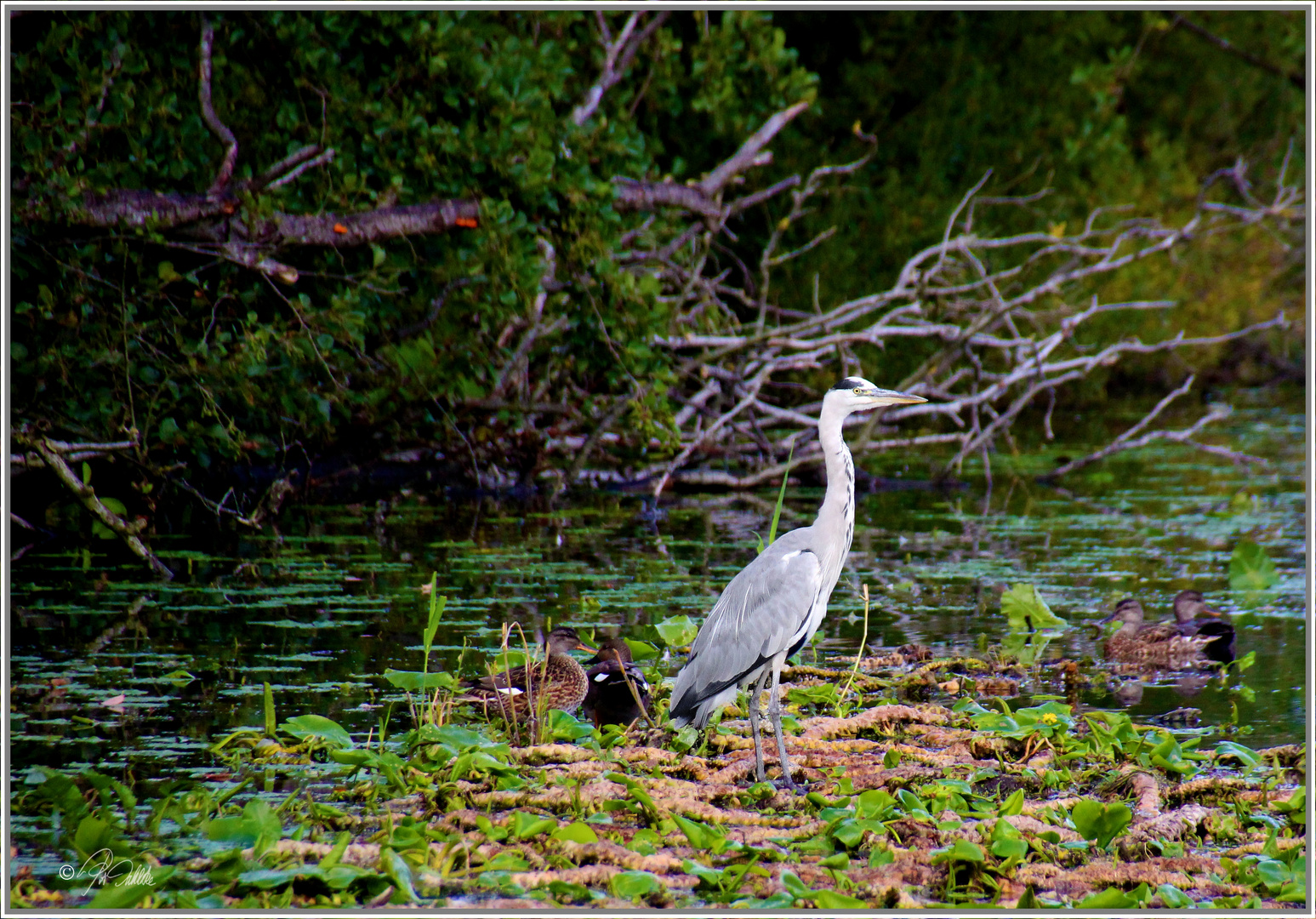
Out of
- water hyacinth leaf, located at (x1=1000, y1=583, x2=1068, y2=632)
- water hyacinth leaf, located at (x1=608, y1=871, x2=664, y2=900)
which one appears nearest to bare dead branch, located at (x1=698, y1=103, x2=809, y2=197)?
water hyacinth leaf, located at (x1=1000, y1=583, x2=1068, y2=632)

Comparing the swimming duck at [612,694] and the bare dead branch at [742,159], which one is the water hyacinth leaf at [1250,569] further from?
the bare dead branch at [742,159]

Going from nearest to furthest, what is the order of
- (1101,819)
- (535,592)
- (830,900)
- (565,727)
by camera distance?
(830,900) < (1101,819) < (565,727) < (535,592)

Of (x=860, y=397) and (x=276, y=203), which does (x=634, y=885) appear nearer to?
(x=860, y=397)

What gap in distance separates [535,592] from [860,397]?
2.91 meters

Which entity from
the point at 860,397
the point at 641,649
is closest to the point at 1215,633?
the point at 860,397

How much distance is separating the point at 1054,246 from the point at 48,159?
7.91m

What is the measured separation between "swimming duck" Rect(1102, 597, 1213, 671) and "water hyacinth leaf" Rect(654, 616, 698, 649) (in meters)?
1.91

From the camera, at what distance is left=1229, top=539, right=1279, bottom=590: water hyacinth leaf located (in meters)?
7.83

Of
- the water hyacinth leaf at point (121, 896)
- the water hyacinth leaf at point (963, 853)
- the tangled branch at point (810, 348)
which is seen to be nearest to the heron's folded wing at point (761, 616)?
the water hyacinth leaf at point (963, 853)

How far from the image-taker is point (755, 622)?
15.5 feet

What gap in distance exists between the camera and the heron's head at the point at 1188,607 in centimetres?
655

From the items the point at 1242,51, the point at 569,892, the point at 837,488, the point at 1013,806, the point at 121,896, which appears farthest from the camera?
the point at 1242,51

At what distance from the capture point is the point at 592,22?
38.7 ft

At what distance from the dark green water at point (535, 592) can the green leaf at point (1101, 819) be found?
4.47 ft
